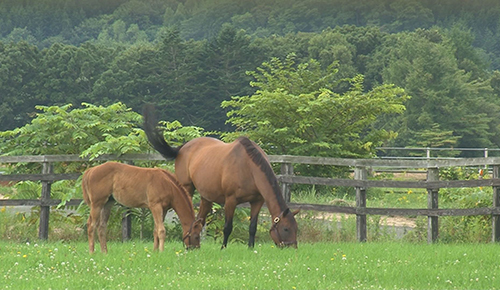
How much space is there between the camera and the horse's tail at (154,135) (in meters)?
13.6

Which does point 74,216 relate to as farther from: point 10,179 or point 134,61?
point 134,61

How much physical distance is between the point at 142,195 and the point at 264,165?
1.82 metres

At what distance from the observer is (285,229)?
1165 centimetres

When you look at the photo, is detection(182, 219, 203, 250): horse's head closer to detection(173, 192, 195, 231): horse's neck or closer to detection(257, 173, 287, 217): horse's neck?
detection(173, 192, 195, 231): horse's neck

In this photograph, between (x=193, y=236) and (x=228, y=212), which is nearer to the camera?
(x=193, y=236)

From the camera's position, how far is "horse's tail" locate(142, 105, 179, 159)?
1358 cm

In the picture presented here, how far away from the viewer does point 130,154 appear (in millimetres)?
15062

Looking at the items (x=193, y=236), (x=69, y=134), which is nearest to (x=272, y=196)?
(x=193, y=236)

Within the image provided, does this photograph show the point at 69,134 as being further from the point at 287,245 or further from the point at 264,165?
the point at 287,245

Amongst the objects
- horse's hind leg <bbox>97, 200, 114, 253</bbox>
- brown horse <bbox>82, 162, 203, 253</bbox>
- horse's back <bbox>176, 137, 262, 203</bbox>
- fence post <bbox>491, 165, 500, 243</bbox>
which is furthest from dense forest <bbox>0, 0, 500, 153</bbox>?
brown horse <bbox>82, 162, 203, 253</bbox>

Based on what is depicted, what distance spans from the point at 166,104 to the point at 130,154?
53326mm

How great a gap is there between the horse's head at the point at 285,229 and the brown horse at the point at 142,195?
1104mm

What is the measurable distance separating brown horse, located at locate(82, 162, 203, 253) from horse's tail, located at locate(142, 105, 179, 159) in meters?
1.54

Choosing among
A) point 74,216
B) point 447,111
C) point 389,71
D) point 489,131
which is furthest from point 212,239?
point 389,71
